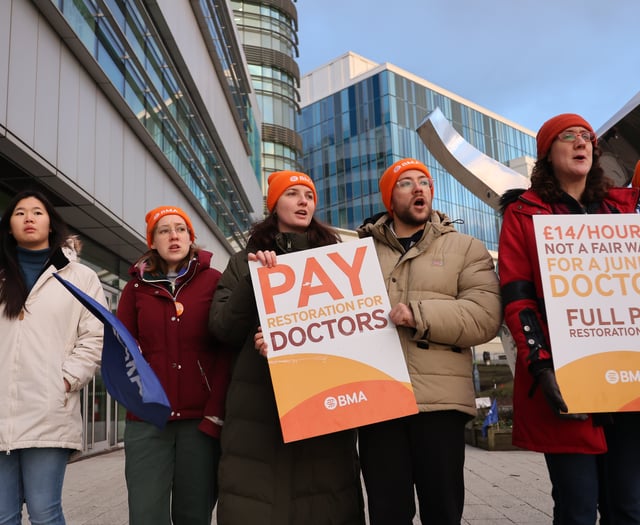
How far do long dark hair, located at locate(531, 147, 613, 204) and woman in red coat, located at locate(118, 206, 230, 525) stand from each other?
1.71 meters

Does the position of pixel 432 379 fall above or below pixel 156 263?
below

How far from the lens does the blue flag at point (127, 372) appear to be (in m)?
2.72

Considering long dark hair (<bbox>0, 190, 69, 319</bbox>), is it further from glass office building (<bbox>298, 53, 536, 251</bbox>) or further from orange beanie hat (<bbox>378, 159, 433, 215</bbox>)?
glass office building (<bbox>298, 53, 536, 251</bbox>)

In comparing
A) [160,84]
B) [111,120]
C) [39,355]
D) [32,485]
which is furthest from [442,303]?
[160,84]

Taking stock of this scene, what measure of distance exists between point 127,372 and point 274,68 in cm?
3298

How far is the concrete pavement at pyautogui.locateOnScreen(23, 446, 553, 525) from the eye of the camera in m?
5.70

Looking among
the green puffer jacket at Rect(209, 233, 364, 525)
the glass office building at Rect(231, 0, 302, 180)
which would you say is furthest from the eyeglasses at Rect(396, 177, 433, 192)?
the glass office building at Rect(231, 0, 302, 180)

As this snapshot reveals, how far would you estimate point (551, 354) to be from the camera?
8.46ft

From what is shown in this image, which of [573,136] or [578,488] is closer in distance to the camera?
[578,488]

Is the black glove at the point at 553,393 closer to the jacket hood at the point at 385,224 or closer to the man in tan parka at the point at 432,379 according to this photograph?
the man in tan parka at the point at 432,379

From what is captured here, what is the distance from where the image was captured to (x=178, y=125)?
A: 47.1 feet

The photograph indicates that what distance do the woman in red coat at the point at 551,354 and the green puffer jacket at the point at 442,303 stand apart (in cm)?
13

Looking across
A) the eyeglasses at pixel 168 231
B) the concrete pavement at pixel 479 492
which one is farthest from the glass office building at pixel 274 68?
the eyeglasses at pixel 168 231

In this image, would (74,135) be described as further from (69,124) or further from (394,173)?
(394,173)
